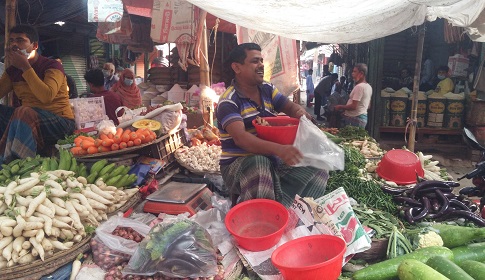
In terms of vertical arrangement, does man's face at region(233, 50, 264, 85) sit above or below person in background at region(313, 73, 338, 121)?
above

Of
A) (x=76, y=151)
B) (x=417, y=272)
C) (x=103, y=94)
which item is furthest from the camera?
(x=103, y=94)

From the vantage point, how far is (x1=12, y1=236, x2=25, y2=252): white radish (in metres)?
2.42

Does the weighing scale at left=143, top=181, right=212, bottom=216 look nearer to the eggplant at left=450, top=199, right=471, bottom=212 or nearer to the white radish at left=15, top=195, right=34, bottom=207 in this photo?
the white radish at left=15, top=195, right=34, bottom=207

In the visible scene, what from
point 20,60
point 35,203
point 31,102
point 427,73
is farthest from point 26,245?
point 427,73

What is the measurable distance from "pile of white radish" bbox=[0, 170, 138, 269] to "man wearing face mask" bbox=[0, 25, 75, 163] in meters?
1.17

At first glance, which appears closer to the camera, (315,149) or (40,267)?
(40,267)

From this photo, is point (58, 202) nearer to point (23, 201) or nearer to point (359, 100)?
point (23, 201)

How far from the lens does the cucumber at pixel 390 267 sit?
2.34 meters

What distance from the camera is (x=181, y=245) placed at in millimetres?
2428

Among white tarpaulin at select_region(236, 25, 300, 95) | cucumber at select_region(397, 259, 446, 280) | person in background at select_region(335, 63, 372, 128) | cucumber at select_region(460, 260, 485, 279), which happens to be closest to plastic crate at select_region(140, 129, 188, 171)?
white tarpaulin at select_region(236, 25, 300, 95)

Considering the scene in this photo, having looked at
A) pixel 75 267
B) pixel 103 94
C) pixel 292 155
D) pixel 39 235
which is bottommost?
pixel 75 267

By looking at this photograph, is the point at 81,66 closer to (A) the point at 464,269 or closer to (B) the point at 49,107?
(B) the point at 49,107

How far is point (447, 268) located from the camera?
82.4 inches

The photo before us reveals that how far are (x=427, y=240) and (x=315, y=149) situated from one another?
1.06 metres
